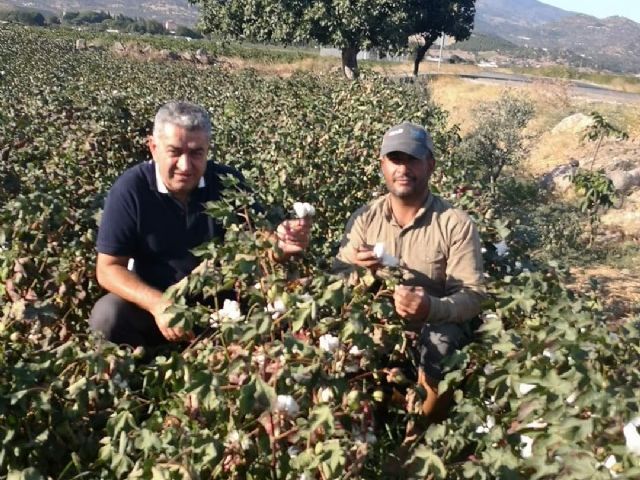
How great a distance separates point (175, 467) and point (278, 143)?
391 cm

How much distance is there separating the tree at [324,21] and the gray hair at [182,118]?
1835 cm

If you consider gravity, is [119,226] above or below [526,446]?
above

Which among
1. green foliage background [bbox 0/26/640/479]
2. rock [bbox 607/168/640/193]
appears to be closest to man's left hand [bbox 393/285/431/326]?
green foliage background [bbox 0/26/640/479]

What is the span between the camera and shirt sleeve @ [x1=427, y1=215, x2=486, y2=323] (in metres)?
2.72

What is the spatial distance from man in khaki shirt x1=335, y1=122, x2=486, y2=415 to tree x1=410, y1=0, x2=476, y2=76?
22213mm

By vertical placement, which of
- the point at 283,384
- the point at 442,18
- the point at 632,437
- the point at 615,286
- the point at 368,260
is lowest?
the point at 615,286

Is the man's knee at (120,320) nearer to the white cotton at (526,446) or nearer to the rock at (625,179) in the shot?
the white cotton at (526,446)

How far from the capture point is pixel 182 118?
2938 millimetres

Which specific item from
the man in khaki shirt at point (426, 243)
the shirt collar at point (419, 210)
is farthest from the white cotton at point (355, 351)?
the shirt collar at point (419, 210)

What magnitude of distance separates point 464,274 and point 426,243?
0.66ft

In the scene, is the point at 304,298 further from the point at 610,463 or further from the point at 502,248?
the point at 502,248

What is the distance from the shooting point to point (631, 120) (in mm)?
16844

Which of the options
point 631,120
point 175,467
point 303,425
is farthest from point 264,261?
point 631,120

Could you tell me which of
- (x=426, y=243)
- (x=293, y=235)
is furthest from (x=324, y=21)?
(x=293, y=235)
